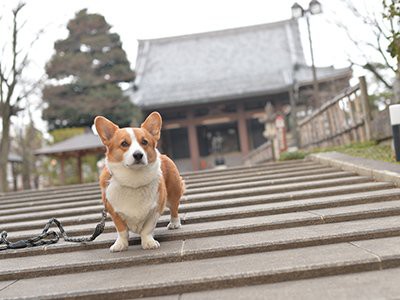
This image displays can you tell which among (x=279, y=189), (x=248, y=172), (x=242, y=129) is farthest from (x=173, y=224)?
(x=242, y=129)

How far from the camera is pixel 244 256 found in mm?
3629

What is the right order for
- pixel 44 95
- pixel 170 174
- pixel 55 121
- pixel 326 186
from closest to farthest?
pixel 170 174, pixel 326 186, pixel 44 95, pixel 55 121

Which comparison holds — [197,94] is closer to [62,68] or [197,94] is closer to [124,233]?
[62,68]

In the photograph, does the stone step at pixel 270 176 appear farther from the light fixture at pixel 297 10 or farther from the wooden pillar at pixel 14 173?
the wooden pillar at pixel 14 173

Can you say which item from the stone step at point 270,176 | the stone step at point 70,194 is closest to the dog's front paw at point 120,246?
the stone step at point 270,176

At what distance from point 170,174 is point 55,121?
2045cm

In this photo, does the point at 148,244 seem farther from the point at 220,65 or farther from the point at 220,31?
the point at 220,31

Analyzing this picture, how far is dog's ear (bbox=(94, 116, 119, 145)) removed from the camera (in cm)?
356

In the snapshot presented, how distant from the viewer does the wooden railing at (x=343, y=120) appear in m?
10.4

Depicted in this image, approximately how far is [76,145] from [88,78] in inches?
171

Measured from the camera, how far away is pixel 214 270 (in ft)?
10.7

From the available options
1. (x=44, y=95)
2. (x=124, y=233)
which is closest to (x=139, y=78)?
(x=44, y=95)

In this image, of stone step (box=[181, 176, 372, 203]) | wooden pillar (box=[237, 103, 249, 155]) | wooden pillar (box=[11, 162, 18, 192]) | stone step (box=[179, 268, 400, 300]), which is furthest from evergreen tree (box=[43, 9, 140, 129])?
stone step (box=[179, 268, 400, 300])

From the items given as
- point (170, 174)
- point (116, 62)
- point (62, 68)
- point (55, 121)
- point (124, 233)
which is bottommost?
point (124, 233)
